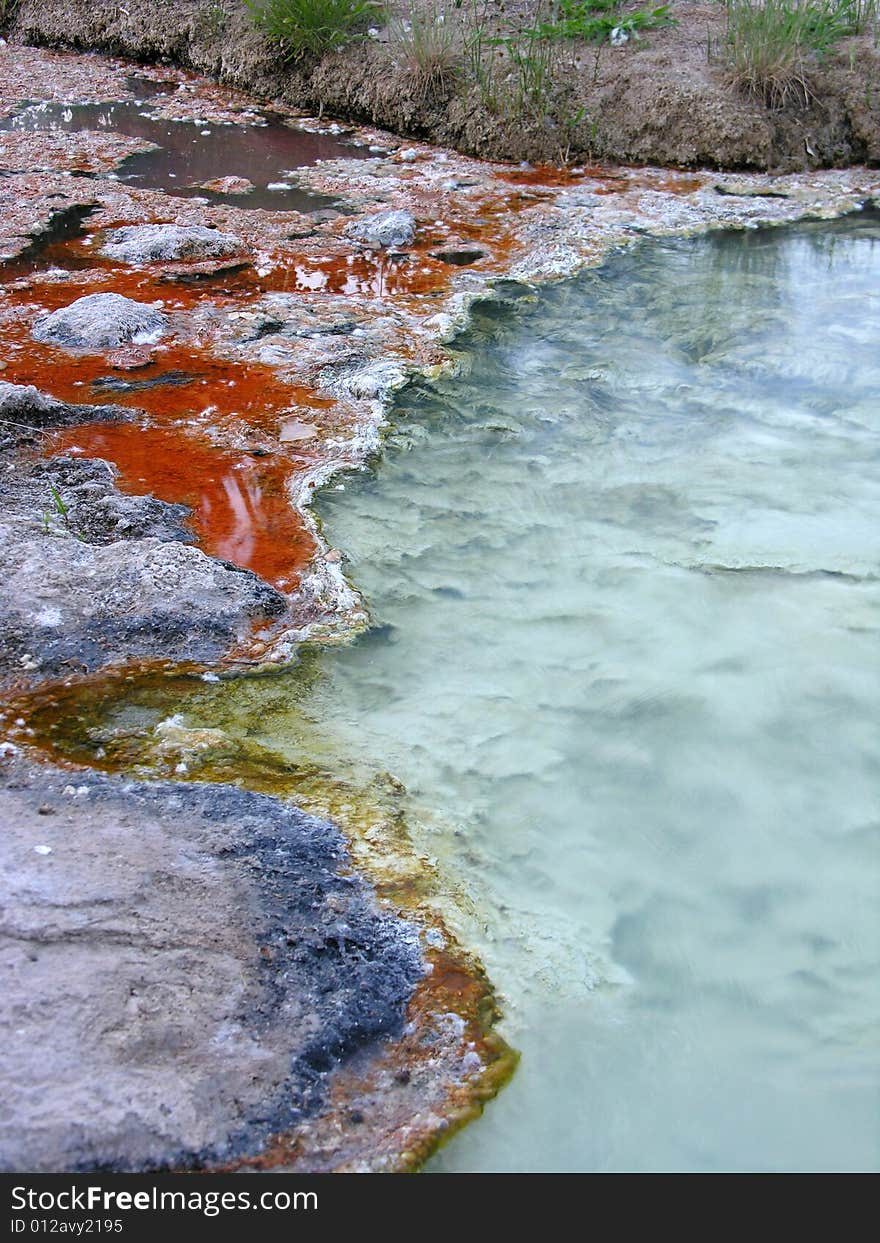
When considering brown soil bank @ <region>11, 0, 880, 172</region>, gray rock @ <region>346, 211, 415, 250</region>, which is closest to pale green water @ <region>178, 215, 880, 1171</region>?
gray rock @ <region>346, 211, 415, 250</region>

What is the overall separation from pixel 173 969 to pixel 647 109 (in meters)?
5.95

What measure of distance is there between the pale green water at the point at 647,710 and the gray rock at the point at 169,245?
143 cm

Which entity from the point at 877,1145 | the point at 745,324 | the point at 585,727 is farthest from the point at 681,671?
the point at 745,324

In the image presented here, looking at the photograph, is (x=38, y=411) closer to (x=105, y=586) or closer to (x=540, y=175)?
(x=105, y=586)

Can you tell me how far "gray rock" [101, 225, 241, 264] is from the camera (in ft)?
15.4

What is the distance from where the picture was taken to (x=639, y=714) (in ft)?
7.98

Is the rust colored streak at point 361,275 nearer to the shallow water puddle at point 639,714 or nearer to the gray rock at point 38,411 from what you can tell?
the shallow water puddle at point 639,714

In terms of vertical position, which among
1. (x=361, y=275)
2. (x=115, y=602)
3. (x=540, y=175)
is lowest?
(x=115, y=602)

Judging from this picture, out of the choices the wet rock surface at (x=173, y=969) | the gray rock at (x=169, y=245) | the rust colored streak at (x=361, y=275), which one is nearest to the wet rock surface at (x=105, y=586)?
the wet rock surface at (x=173, y=969)

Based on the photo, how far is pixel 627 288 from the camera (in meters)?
4.58

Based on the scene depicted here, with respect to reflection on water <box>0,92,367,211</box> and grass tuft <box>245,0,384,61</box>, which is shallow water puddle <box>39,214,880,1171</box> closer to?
reflection on water <box>0,92,367,211</box>

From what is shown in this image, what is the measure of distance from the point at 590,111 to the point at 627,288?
87.7 inches

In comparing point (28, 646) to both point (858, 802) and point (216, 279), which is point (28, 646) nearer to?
point (858, 802)

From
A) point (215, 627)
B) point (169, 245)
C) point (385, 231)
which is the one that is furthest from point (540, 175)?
point (215, 627)
